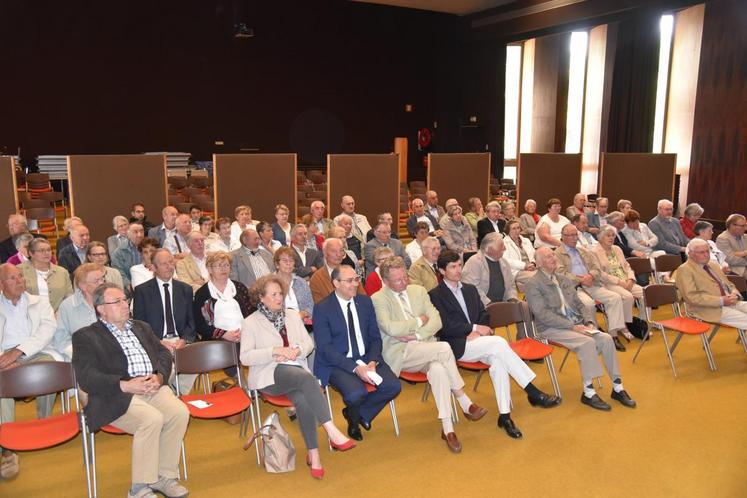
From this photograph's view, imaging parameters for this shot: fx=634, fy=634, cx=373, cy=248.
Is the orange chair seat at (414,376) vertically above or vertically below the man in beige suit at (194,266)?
below

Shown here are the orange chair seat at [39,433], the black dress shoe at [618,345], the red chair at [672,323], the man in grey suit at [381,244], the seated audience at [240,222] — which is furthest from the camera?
the seated audience at [240,222]

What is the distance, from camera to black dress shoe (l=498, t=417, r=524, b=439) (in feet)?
14.6

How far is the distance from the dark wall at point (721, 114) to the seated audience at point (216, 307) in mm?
9998

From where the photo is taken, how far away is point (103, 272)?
174 inches

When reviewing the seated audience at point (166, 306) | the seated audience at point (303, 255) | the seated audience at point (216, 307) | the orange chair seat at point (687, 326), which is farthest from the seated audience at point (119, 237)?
the orange chair seat at point (687, 326)

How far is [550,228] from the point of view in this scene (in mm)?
8523

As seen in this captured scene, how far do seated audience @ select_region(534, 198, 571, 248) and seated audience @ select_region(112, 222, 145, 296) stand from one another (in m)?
4.83

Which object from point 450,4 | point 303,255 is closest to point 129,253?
point 303,255

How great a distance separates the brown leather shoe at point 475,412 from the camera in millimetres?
4539

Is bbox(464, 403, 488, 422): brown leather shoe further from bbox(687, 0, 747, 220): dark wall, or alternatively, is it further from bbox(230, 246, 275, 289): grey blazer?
bbox(687, 0, 747, 220): dark wall

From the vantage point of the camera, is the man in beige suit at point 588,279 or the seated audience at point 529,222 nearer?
the man in beige suit at point 588,279

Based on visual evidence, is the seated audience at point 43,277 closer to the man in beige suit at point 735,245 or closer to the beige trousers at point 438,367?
the beige trousers at point 438,367

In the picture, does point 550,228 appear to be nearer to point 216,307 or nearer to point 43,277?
point 216,307

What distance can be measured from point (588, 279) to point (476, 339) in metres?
2.08
